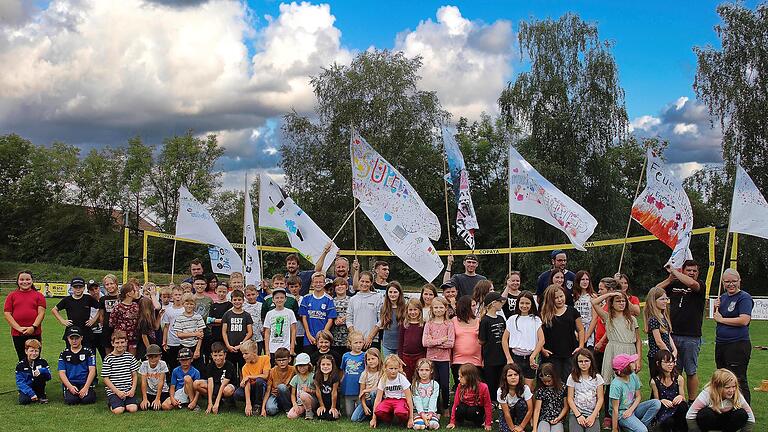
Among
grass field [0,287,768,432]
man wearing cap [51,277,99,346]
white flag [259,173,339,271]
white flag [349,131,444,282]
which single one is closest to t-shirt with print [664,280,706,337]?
grass field [0,287,768,432]

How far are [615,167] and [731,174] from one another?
5.46 meters

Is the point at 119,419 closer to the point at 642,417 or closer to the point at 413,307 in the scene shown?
the point at 413,307

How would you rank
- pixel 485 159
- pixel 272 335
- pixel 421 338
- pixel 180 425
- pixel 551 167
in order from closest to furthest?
pixel 180 425, pixel 421 338, pixel 272 335, pixel 551 167, pixel 485 159

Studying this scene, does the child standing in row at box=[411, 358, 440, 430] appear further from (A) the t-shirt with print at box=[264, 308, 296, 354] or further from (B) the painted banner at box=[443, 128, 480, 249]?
(B) the painted banner at box=[443, 128, 480, 249]

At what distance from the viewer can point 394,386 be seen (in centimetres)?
774

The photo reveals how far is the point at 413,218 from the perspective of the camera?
10.4 metres

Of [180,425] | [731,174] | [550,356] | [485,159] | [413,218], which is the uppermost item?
[485,159]

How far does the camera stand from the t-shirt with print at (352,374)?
8.09m

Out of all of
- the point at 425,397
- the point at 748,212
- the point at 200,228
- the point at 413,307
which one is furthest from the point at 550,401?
the point at 200,228

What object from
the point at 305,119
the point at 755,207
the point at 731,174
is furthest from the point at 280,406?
→ the point at 305,119

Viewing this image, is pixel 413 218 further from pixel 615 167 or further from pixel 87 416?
pixel 615 167

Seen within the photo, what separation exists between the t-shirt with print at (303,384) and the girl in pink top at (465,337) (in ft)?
5.58

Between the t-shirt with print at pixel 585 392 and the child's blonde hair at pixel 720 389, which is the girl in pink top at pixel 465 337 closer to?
the t-shirt with print at pixel 585 392

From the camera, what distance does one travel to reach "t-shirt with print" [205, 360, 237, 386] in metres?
8.52
